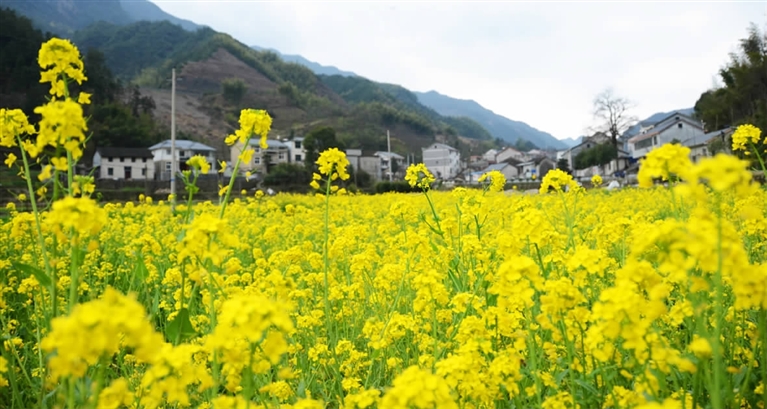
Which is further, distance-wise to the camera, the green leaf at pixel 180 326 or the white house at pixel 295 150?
the white house at pixel 295 150

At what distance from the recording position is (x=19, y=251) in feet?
16.6

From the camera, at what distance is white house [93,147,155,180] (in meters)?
44.7

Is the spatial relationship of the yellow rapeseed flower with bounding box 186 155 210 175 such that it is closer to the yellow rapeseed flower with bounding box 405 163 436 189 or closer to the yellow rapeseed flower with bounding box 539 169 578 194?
the yellow rapeseed flower with bounding box 405 163 436 189

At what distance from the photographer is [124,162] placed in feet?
152

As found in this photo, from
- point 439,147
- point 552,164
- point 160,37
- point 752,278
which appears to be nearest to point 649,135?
point 552,164

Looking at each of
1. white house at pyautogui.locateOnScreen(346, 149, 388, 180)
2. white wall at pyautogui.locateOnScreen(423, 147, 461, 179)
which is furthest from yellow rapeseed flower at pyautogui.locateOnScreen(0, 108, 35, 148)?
white wall at pyautogui.locateOnScreen(423, 147, 461, 179)

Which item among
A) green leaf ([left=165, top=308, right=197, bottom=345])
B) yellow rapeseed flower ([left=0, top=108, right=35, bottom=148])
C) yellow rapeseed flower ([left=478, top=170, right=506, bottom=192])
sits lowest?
green leaf ([left=165, top=308, right=197, bottom=345])

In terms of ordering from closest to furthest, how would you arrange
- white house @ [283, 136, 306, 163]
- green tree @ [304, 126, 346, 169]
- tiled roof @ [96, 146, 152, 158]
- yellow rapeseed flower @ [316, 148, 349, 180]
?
yellow rapeseed flower @ [316, 148, 349, 180]
green tree @ [304, 126, 346, 169]
tiled roof @ [96, 146, 152, 158]
white house @ [283, 136, 306, 163]

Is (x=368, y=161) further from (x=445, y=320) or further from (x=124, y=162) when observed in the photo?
(x=445, y=320)

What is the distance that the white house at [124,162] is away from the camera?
4469 cm

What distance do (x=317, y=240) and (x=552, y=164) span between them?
228 feet

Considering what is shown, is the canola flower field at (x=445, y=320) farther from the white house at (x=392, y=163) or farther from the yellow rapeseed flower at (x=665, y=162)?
the white house at (x=392, y=163)

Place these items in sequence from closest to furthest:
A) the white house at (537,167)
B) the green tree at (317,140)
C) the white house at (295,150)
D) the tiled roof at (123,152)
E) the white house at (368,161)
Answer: the green tree at (317,140) → the tiled roof at (123,152) → the white house at (368,161) → the white house at (295,150) → the white house at (537,167)

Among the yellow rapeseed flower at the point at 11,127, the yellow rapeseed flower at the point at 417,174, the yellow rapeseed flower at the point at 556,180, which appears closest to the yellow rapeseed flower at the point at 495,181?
the yellow rapeseed flower at the point at 417,174
